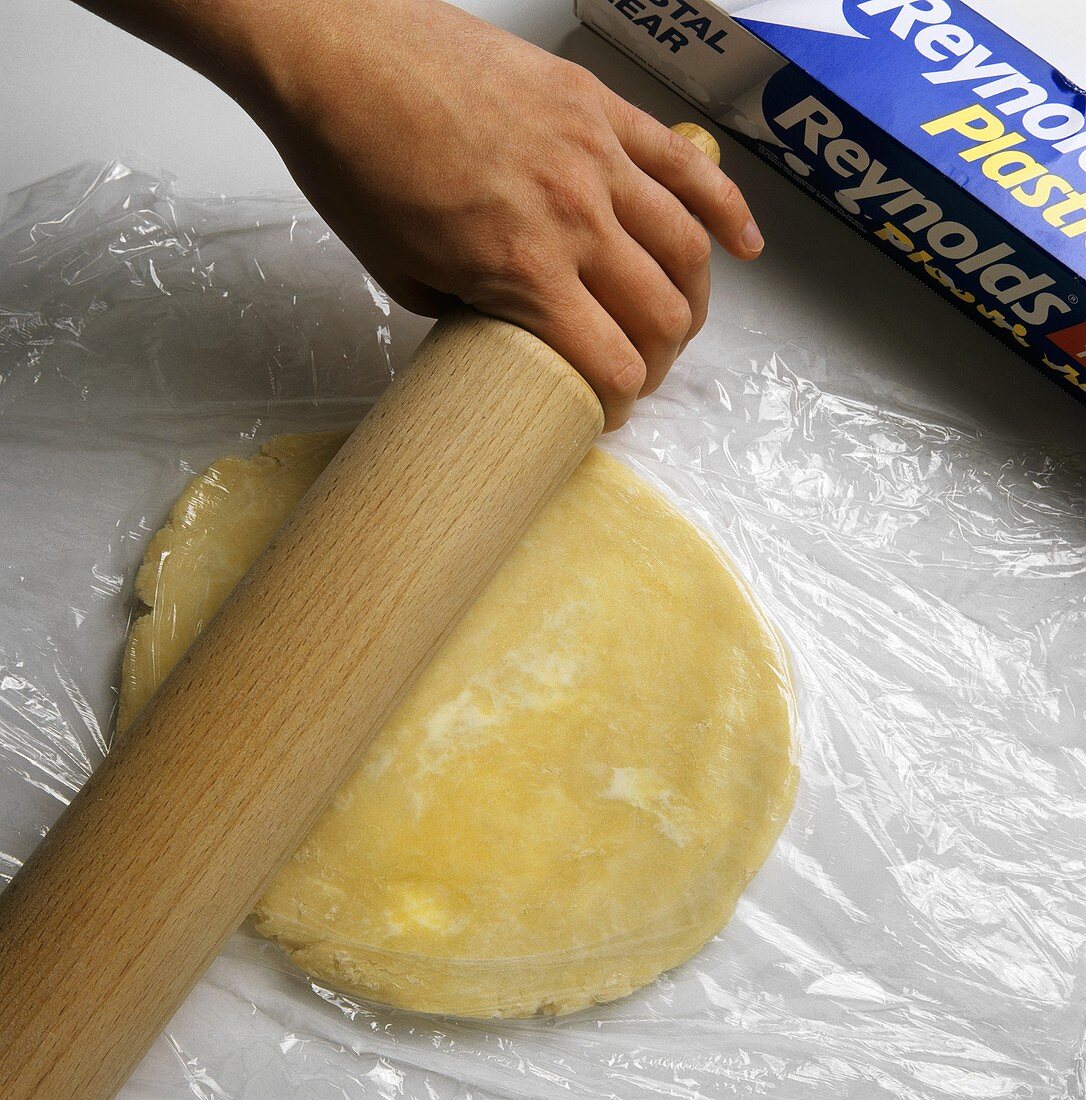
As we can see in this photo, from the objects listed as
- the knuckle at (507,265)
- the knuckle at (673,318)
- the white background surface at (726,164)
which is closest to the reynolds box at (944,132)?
the white background surface at (726,164)

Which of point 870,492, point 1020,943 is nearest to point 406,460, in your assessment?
point 870,492

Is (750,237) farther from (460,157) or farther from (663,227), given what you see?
(460,157)

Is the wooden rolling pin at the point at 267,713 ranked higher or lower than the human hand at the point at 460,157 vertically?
lower

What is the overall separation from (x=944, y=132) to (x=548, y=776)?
81 centimetres

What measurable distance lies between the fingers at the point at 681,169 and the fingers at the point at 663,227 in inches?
0.9

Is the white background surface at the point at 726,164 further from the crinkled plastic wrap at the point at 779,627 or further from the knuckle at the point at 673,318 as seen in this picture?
the knuckle at the point at 673,318

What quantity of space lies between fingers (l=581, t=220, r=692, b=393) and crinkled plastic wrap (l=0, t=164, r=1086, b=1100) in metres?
0.23

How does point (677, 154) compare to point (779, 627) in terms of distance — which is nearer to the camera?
point (677, 154)

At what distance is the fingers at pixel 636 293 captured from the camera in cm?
92

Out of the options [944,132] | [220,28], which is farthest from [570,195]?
[944,132]

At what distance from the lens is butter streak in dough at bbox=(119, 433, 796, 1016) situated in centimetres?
91

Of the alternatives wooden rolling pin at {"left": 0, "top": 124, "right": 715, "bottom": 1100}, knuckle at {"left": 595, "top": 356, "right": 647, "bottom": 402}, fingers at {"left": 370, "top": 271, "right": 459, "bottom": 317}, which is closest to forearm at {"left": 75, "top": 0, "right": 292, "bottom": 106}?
fingers at {"left": 370, "top": 271, "right": 459, "bottom": 317}

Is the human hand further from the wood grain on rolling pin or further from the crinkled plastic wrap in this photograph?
the crinkled plastic wrap

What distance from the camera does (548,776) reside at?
0.94m
